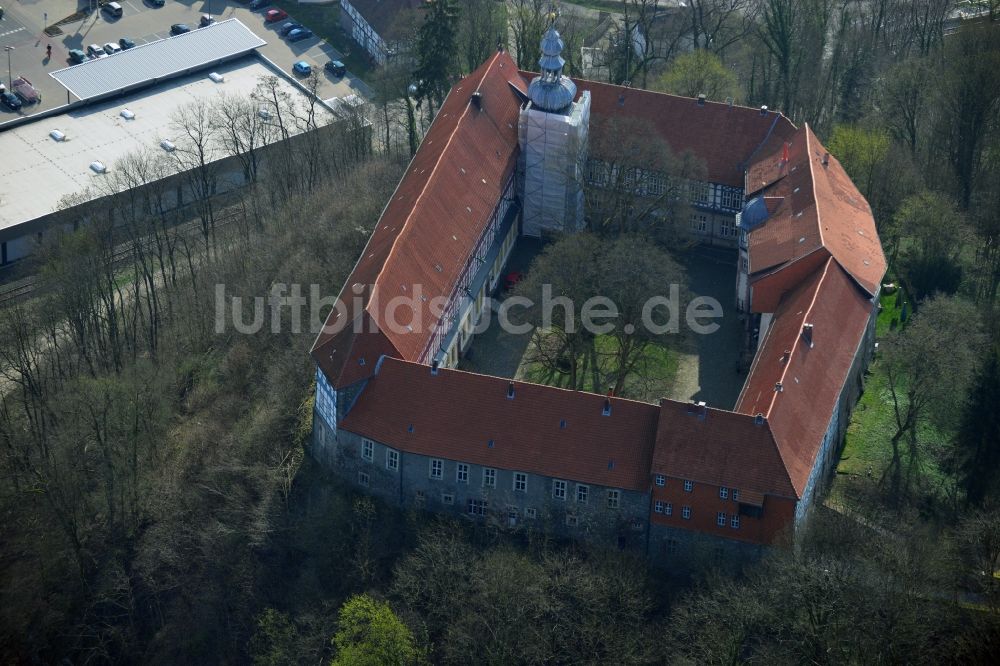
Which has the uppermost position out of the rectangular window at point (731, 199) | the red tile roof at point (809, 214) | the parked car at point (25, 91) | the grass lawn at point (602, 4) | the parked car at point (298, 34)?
the red tile roof at point (809, 214)

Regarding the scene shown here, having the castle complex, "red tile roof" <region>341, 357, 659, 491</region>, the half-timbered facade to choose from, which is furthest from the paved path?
the half-timbered facade

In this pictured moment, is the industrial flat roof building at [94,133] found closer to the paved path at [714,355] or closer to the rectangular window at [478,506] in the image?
the paved path at [714,355]

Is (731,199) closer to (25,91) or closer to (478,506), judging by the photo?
(478,506)

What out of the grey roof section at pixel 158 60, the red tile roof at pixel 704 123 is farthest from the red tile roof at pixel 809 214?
the grey roof section at pixel 158 60

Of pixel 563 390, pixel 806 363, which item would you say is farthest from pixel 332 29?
pixel 806 363

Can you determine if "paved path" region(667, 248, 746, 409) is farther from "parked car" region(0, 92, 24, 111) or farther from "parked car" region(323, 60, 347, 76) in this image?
"parked car" region(0, 92, 24, 111)

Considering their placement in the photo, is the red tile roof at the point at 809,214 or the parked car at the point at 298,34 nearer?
the red tile roof at the point at 809,214
